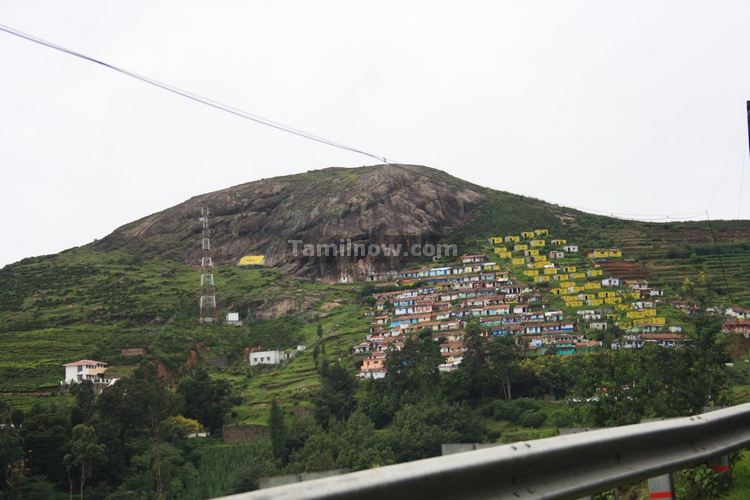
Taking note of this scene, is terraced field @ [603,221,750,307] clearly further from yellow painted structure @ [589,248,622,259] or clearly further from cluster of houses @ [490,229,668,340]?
cluster of houses @ [490,229,668,340]

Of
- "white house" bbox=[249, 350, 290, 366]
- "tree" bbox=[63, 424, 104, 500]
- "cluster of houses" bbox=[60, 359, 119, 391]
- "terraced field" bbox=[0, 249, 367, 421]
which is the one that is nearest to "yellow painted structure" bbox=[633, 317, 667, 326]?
"terraced field" bbox=[0, 249, 367, 421]

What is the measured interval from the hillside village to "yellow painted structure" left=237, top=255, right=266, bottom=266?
27709 millimetres

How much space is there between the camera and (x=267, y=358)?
255ft

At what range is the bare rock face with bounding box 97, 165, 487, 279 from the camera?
120750 millimetres

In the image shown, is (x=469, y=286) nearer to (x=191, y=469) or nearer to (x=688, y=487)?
(x=191, y=469)

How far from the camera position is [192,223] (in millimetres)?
146625

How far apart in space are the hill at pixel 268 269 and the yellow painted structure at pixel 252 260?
140 cm

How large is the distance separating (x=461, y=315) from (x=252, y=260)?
54.8 metres

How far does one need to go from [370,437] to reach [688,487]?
138 feet

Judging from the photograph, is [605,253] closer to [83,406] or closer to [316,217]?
[316,217]

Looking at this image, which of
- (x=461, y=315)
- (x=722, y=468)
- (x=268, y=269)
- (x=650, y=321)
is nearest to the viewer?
(x=722, y=468)

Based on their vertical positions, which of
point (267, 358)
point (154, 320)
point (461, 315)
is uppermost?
point (154, 320)

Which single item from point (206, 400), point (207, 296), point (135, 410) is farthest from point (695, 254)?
point (135, 410)

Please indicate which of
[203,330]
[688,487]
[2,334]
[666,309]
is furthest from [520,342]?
[688,487]
